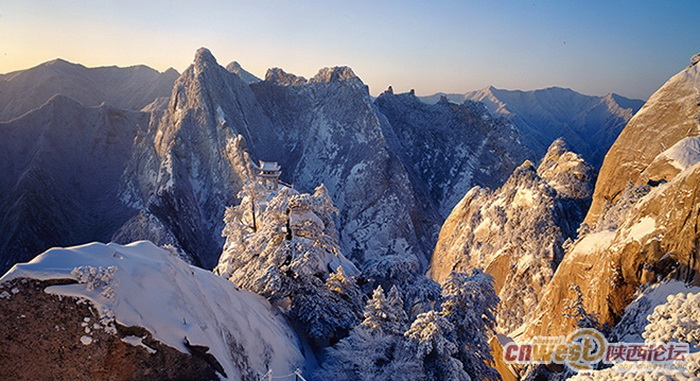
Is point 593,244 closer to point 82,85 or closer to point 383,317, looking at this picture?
point 383,317

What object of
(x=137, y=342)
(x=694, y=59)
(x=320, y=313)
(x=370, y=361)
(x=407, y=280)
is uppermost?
(x=694, y=59)

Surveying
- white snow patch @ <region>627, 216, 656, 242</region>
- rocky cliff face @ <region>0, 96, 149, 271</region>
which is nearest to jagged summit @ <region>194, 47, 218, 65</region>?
rocky cliff face @ <region>0, 96, 149, 271</region>

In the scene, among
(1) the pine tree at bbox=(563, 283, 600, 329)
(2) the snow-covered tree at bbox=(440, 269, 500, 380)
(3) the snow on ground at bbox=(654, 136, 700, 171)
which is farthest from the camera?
(3) the snow on ground at bbox=(654, 136, 700, 171)

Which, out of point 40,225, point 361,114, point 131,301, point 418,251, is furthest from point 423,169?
point 131,301

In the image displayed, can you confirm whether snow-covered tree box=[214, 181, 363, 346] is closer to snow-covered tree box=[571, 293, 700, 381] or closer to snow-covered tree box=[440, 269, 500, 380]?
snow-covered tree box=[440, 269, 500, 380]

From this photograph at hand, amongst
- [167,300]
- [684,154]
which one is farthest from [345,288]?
[684,154]
